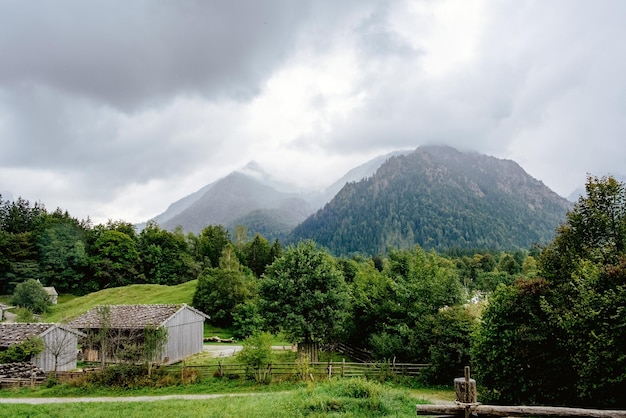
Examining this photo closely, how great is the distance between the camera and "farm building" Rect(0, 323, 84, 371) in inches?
1143

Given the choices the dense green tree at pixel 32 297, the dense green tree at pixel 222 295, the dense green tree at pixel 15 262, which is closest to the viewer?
the dense green tree at pixel 222 295

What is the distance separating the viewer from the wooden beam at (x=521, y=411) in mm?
7734

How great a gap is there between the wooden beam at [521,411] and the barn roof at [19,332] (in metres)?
31.3

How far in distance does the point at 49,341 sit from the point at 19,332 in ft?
8.23

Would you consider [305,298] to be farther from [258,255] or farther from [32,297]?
[258,255]

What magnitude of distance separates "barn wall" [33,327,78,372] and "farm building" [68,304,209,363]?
5.84 ft

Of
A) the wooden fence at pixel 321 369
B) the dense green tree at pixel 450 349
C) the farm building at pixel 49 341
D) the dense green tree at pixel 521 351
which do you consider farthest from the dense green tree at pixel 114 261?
the dense green tree at pixel 521 351

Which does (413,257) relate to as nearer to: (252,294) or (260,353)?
(260,353)

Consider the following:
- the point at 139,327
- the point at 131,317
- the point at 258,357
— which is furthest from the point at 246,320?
the point at 258,357

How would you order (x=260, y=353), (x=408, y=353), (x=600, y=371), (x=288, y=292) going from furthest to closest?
(x=288, y=292) < (x=408, y=353) < (x=260, y=353) < (x=600, y=371)

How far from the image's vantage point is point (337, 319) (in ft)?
95.0

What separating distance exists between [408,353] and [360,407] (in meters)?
14.0

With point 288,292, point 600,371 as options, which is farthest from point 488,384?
point 288,292

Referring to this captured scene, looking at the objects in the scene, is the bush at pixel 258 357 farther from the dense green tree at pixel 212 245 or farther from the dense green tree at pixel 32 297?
the dense green tree at pixel 212 245
